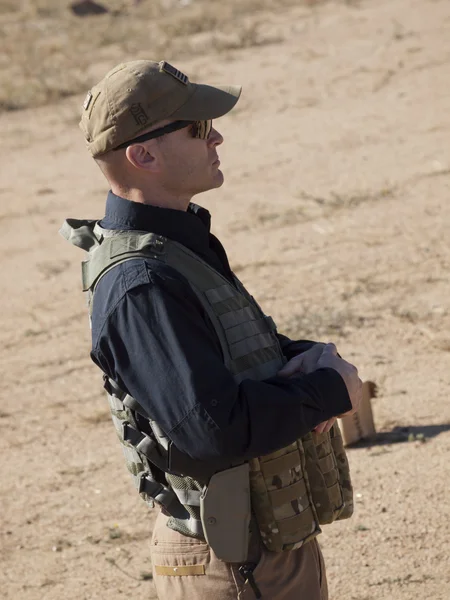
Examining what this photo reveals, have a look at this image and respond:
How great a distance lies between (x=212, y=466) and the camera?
2051mm

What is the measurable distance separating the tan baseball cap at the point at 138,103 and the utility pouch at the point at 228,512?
761 millimetres

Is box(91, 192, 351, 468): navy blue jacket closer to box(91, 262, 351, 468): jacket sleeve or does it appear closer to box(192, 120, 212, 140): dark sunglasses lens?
box(91, 262, 351, 468): jacket sleeve

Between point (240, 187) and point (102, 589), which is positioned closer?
point (102, 589)

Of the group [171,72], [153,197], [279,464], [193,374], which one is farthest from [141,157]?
[279,464]

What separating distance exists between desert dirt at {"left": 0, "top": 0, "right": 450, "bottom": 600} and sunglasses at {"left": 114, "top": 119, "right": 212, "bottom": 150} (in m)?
2.10

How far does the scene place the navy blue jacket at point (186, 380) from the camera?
77.2 inches

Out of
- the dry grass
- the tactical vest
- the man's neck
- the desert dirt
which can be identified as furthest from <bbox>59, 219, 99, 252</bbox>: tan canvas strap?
the dry grass

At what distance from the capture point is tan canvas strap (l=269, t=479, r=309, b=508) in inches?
87.7

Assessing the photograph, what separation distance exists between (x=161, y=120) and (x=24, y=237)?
20.2ft

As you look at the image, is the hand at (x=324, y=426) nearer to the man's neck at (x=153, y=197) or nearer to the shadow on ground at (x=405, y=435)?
the man's neck at (x=153, y=197)

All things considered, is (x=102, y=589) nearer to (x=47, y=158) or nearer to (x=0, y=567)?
(x=0, y=567)

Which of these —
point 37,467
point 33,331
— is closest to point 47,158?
point 33,331

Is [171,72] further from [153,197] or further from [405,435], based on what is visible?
[405,435]

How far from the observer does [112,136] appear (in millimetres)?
2146
